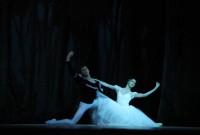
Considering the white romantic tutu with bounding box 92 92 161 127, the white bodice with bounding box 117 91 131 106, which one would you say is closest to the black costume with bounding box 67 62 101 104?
the white romantic tutu with bounding box 92 92 161 127

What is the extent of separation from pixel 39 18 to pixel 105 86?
1511 mm

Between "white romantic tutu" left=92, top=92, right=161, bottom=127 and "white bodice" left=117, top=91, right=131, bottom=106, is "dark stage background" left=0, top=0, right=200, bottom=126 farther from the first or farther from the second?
"white romantic tutu" left=92, top=92, right=161, bottom=127

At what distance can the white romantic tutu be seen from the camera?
462 cm

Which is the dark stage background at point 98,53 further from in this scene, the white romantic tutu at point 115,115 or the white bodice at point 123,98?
the white romantic tutu at point 115,115

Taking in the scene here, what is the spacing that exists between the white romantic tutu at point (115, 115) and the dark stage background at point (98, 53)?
624mm

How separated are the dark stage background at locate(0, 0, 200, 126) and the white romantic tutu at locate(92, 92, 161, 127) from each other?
2.05ft

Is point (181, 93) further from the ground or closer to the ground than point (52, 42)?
closer to the ground

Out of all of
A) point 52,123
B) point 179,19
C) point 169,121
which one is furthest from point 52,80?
point 179,19

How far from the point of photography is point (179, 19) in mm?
5668

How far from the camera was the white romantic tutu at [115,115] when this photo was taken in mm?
4625

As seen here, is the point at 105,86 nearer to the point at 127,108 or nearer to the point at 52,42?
the point at 127,108

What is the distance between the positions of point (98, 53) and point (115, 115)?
1220mm

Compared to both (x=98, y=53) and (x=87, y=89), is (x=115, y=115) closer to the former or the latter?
(x=87, y=89)

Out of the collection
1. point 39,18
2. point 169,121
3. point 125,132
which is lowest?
point 169,121
